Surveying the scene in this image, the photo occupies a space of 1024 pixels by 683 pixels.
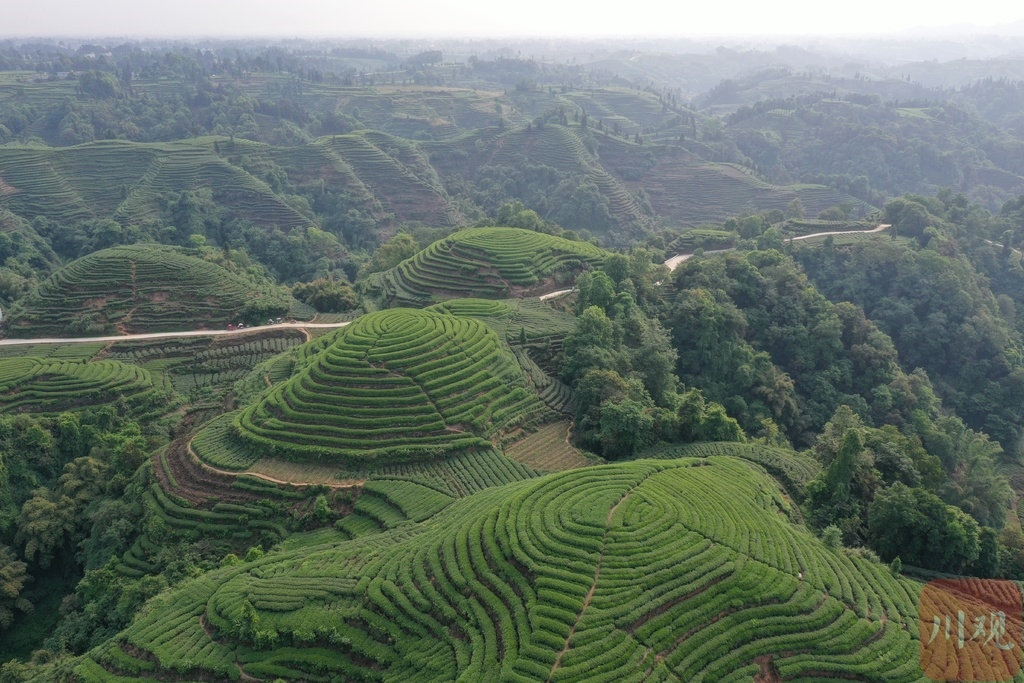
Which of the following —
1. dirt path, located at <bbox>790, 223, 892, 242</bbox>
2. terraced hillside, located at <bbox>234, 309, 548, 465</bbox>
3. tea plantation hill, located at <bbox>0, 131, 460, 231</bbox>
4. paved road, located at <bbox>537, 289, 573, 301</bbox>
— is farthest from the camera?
tea plantation hill, located at <bbox>0, 131, 460, 231</bbox>

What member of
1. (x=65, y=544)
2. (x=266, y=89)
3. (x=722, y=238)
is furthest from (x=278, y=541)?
(x=266, y=89)

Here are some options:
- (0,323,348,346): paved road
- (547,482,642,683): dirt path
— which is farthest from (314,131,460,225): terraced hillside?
(547,482,642,683): dirt path

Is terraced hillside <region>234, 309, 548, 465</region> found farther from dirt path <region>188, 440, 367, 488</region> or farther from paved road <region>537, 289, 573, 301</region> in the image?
paved road <region>537, 289, 573, 301</region>

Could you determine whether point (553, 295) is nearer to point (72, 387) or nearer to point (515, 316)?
point (515, 316)

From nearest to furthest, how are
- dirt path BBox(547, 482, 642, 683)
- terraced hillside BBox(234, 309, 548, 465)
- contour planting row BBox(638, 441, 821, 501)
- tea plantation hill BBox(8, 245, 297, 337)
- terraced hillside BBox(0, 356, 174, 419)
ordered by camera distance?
dirt path BBox(547, 482, 642, 683) < contour planting row BBox(638, 441, 821, 501) < terraced hillside BBox(234, 309, 548, 465) < terraced hillside BBox(0, 356, 174, 419) < tea plantation hill BBox(8, 245, 297, 337)

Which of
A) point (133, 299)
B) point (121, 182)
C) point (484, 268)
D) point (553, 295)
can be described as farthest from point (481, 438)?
point (121, 182)

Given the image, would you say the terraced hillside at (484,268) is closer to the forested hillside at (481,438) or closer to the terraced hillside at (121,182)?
the forested hillside at (481,438)
